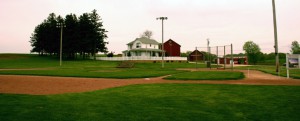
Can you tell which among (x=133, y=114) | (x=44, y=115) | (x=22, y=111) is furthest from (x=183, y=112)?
(x=22, y=111)

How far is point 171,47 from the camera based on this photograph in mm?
82625

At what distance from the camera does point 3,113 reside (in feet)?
20.2

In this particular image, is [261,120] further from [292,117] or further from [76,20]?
[76,20]

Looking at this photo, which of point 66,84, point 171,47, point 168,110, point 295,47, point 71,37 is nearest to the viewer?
point 168,110

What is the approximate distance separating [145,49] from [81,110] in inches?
2338

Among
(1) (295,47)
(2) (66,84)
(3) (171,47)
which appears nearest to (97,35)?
(3) (171,47)

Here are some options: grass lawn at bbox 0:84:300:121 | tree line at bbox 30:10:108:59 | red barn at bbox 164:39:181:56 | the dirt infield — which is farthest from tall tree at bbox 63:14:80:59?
grass lawn at bbox 0:84:300:121

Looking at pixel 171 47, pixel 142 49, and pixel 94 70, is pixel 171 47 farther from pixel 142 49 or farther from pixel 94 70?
pixel 94 70

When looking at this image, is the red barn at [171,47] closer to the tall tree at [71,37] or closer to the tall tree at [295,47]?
the tall tree at [71,37]

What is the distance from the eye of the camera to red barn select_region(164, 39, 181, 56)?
270ft

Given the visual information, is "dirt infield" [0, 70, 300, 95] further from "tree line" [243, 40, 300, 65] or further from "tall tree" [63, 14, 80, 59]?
"tree line" [243, 40, 300, 65]

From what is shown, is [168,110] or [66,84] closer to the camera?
[168,110]

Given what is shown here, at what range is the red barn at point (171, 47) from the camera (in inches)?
3241

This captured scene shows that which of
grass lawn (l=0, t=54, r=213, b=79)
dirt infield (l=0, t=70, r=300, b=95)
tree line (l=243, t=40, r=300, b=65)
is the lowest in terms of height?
dirt infield (l=0, t=70, r=300, b=95)
